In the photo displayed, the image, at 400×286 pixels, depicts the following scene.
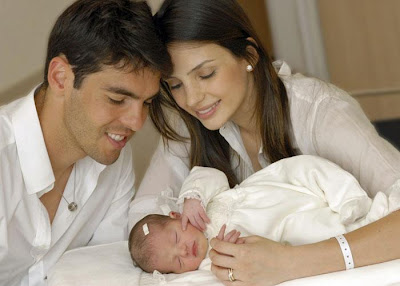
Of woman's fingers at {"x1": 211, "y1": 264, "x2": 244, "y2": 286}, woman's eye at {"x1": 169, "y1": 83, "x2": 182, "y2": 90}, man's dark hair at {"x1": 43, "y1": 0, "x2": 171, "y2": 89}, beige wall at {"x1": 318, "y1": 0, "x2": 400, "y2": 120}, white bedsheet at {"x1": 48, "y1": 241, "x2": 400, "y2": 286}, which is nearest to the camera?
white bedsheet at {"x1": 48, "y1": 241, "x2": 400, "y2": 286}

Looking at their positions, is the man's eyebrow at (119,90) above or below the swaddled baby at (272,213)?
above

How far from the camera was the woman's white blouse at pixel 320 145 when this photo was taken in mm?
2348

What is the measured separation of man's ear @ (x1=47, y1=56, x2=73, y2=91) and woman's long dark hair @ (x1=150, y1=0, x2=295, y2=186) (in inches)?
12.8

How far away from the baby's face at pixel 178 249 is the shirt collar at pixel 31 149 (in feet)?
1.37

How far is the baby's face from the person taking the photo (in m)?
2.42

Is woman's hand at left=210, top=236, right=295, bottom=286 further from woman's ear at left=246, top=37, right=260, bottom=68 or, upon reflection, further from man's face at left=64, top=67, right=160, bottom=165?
woman's ear at left=246, top=37, right=260, bottom=68

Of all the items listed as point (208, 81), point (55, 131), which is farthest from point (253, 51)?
point (55, 131)

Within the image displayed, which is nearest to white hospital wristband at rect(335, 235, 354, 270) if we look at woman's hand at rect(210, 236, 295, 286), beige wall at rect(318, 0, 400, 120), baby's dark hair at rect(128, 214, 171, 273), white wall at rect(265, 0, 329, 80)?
woman's hand at rect(210, 236, 295, 286)

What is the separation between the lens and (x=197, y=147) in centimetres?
288

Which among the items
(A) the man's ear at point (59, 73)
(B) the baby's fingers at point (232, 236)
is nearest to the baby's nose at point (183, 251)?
(B) the baby's fingers at point (232, 236)

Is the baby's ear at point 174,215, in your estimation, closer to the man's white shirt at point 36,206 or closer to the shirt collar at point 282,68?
the man's white shirt at point 36,206

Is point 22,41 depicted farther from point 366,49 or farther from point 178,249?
point 366,49

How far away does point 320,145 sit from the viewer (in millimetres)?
2525

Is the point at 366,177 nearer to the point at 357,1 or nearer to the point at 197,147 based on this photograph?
the point at 197,147
